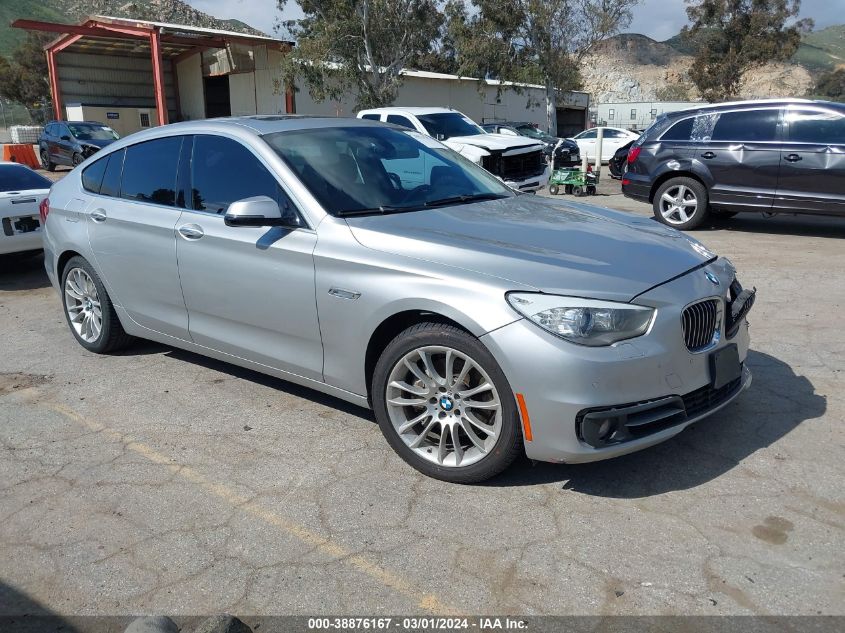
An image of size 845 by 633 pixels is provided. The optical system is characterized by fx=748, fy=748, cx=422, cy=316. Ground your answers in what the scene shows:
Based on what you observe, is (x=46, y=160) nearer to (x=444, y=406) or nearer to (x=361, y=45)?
(x=361, y=45)

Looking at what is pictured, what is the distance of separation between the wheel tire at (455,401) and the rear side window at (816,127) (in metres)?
7.83

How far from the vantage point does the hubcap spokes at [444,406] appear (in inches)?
132

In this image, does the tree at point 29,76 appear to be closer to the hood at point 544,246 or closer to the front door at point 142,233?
the front door at point 142,233

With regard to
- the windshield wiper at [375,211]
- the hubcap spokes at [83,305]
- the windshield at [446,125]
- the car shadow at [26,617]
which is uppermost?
the windshield at [446,125]

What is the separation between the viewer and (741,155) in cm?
970

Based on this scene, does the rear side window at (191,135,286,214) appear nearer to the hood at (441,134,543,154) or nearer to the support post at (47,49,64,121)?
the hood at (441,134,543,154)

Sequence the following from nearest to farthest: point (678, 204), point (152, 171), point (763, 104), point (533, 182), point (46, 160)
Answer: point (152, 171) → point (763, 104) → point (678, 204) → point (533, 182) → point (46, 160)

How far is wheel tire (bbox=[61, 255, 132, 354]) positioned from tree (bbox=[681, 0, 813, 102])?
4784 cm

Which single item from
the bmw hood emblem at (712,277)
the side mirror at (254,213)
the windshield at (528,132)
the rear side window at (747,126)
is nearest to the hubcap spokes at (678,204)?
the rear side window at (747,126)

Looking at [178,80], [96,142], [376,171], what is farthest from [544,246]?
[178,80]

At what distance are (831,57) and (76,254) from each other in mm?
169073

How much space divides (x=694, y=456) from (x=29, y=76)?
67.1m

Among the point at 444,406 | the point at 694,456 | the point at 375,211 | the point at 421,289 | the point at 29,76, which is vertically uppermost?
the point at 29,76

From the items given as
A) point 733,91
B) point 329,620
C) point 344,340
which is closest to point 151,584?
point 329,620
